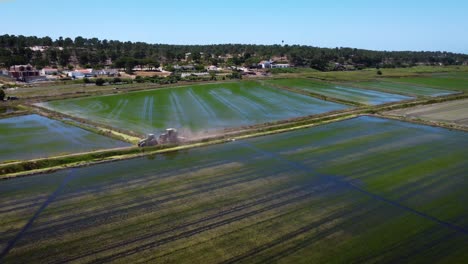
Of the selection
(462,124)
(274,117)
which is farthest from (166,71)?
(462,124)

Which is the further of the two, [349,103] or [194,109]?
[349,103]

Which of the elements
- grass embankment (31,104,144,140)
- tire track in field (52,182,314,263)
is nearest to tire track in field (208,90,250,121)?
grass embankment (31,104,144,140)

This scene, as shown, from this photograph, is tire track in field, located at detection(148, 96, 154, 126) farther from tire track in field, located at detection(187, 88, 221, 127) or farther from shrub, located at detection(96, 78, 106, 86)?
shrub, located at detection(96, 78, 106, 86)

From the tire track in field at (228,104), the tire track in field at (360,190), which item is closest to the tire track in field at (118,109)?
the tire track in field at (228,104)

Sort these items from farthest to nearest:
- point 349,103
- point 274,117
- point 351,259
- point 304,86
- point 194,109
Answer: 1. point 304,86
2. point 349,103
3. point 194,109
4. point 274,117
5. point 351,259

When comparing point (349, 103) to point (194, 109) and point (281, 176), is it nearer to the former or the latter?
point (194, 109)

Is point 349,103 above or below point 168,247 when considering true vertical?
above

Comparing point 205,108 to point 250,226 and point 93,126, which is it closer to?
point 93,126

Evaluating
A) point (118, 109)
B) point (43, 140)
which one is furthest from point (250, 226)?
point (118, 109)

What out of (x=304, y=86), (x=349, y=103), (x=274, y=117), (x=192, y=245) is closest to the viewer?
(x=192, y=245)
